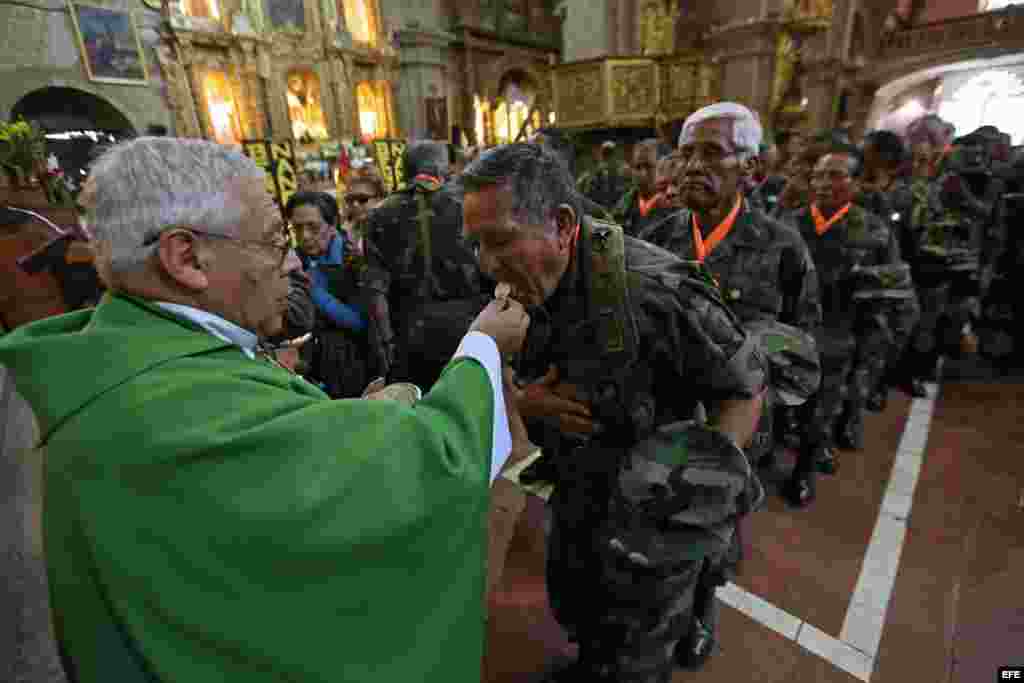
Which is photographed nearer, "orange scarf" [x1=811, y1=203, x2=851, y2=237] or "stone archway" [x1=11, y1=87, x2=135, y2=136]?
"orange scarf" [x1=811, y1=203, x2=851, y2=237]

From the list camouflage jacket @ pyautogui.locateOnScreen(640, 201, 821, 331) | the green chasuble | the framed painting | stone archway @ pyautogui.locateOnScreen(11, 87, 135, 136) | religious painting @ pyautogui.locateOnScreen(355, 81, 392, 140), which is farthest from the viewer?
religious painting @ pyautogui.locateOnScreen(355, 81, 392, 140)

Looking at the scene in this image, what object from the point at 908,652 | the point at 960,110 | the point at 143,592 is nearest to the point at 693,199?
the point at 908,652

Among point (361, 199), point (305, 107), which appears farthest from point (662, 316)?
point (305, 107)

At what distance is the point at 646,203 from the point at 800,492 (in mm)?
2828

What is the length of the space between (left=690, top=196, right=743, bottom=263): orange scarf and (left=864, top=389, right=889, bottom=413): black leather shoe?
10.2 ft

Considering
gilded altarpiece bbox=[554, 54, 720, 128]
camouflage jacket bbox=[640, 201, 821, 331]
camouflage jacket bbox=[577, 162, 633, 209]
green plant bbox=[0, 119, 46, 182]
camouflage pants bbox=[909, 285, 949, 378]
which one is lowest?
camouflage pants bbox=[909, 285, 949, 378]

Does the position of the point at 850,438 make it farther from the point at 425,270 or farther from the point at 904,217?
the point at 425,270

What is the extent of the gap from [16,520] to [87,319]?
158 cm

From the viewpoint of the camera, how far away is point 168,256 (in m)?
0.97

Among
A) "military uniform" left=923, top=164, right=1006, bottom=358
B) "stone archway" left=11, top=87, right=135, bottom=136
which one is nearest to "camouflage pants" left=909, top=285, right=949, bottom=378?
"military uniform" left=923, top=164, right=1006, bottom=358

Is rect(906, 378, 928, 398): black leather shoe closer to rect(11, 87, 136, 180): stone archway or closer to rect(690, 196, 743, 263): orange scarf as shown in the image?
rect(690, 196, 743, 263): orange scarf

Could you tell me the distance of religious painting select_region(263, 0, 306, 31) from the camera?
15469 millimetres

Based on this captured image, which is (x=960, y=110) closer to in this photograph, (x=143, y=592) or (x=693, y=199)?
(x=693, y=199)

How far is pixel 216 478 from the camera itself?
82 centimetres
